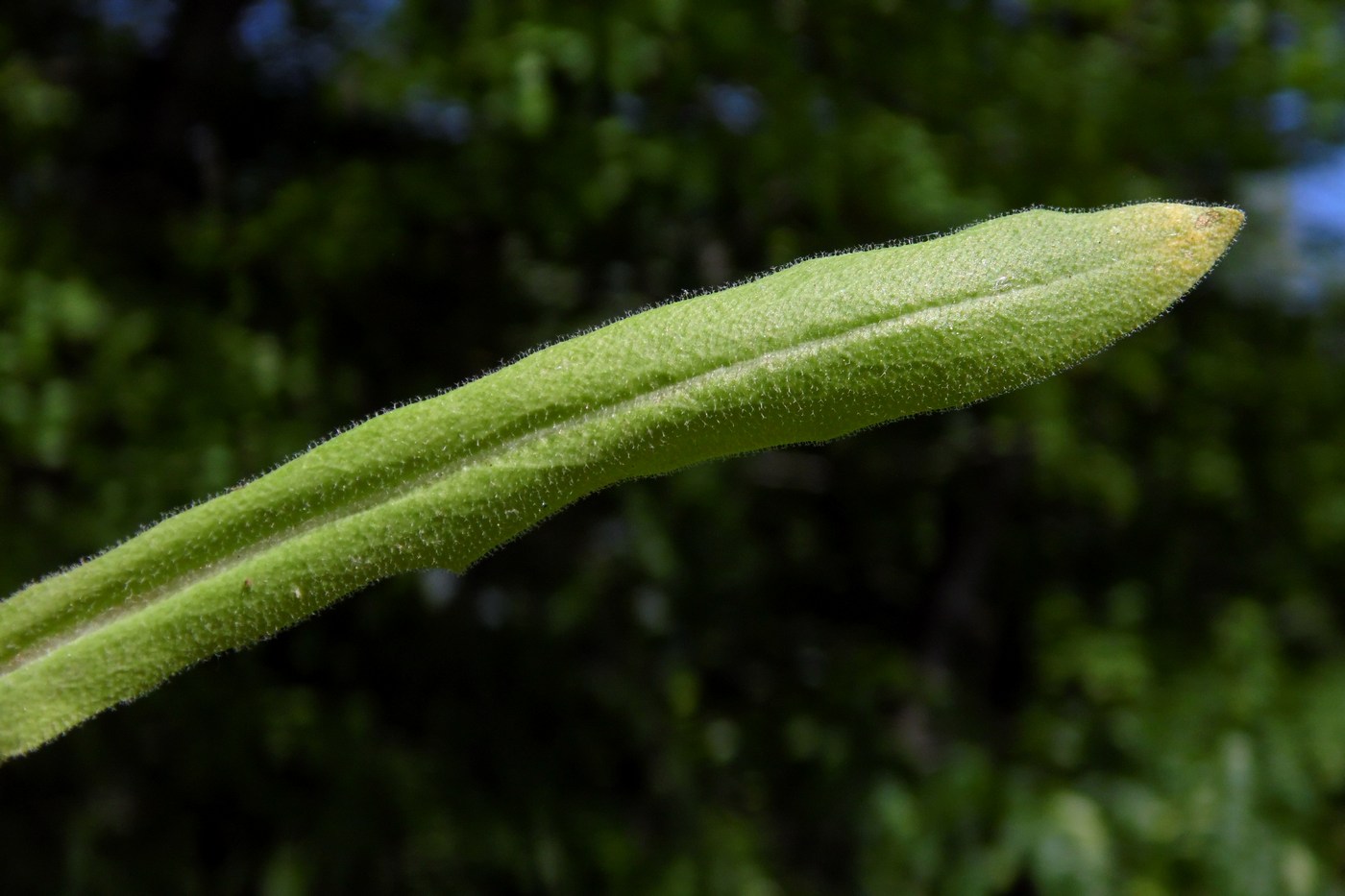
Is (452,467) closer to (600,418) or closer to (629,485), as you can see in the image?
(600,418)

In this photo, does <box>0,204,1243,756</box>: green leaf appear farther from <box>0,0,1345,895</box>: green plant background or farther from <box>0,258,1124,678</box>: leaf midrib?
<box>0,0,1345,895</box>: green plant background

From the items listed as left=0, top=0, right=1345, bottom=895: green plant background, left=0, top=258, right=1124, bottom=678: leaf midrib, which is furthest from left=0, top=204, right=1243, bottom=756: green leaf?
left=0, top=0, right=1345, bottom=895: green plant background

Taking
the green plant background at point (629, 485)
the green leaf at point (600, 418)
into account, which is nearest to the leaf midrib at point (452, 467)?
the green leaf at point (600, 418)

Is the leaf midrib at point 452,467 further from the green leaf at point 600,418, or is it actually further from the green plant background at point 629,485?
the green plant background at point 629,485

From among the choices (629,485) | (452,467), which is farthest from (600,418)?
(629,485)

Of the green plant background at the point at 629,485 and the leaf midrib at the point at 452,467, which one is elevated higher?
the leaf midrib at the point at 452,467

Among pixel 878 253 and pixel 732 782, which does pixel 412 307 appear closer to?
pixel 732 782

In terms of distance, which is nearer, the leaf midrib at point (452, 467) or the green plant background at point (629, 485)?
the leaf midrib at point (452, 467)
